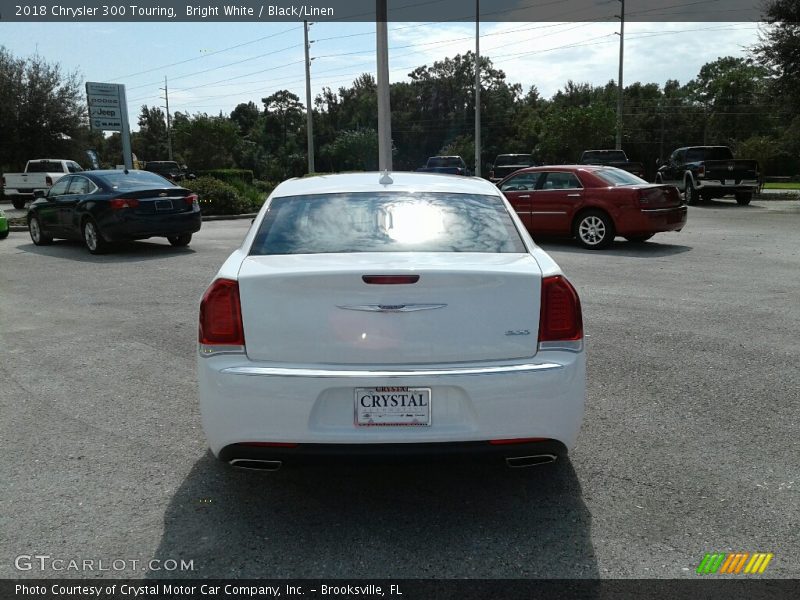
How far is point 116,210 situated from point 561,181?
8.29 m

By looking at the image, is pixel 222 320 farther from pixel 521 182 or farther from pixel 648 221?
pixel 521 182

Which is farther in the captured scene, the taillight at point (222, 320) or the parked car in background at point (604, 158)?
the parked car in background at point (604, 158)

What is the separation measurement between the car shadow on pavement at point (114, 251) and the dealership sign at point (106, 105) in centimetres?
1242

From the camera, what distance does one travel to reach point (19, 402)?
5152mm

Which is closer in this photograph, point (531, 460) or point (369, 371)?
point (369, 371)

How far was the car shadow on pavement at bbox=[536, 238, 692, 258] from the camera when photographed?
12750 mm

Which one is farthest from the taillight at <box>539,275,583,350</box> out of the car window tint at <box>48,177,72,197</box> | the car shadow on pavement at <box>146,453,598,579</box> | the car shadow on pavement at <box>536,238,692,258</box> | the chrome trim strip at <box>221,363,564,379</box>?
the car window tint at <box>48,177,72,197</box>

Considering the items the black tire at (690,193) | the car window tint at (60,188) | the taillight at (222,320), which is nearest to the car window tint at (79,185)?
the car window tint at (60,188)

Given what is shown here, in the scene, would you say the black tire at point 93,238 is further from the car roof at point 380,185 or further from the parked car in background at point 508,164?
the parked car in background at point 508,164

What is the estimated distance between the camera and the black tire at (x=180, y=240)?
14.2 metres

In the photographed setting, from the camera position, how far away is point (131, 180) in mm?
13859

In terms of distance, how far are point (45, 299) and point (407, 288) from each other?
7484mm

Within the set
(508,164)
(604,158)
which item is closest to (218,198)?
(604,158)

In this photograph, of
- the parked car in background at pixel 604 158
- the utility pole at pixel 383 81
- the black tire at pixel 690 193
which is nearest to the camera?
the utility pole at pixel 383 81
